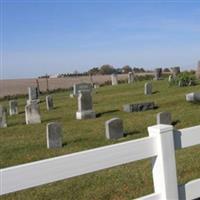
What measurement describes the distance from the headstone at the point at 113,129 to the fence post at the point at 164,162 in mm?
7402

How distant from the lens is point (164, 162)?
3.89 meters

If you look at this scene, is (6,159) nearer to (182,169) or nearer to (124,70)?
(182,169)

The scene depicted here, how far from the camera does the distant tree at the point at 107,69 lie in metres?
77.1

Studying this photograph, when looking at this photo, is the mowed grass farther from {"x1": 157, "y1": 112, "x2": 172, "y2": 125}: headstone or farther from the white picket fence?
the white picket fence

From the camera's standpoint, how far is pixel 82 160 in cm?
350

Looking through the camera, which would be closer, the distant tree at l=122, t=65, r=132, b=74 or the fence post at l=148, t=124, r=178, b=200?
the fence post at l=148, t=124, r=178, b=200

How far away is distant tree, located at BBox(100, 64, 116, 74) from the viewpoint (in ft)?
253

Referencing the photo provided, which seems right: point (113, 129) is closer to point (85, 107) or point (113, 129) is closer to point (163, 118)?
point (163, 118)

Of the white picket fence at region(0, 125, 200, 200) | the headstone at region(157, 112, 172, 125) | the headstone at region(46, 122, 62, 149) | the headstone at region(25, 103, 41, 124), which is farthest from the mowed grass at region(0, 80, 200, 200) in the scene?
the white picket fence at region(0, 125, 200, 200)

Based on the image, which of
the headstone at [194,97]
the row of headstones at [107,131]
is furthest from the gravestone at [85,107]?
the row of headstones at [107,131]

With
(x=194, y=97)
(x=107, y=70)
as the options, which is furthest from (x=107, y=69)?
(x=194, y=97)

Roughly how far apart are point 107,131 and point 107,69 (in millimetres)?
67052

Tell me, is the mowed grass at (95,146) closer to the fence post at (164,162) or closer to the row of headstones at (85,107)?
the row of headstones at (85,107)

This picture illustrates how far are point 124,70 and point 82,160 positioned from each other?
6882cm
